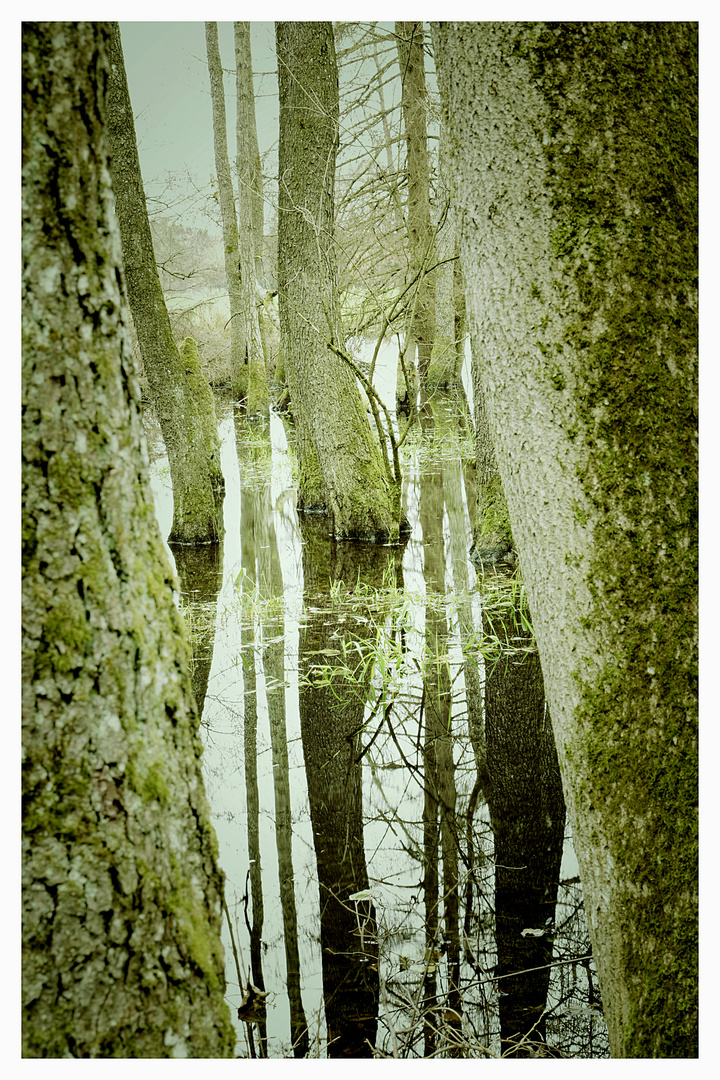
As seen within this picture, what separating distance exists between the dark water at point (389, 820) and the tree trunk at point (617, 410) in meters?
0.58

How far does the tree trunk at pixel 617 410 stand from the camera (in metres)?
1.42

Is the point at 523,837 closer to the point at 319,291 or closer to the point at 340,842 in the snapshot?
the point at 340,842

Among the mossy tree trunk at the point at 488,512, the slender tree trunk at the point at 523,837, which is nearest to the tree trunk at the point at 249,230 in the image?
the mossy tree trunk at the point at 488,512

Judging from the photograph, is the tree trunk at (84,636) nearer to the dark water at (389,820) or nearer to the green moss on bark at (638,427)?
the green moss on bark at (638,427)

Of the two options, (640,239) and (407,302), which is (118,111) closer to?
(407,302)

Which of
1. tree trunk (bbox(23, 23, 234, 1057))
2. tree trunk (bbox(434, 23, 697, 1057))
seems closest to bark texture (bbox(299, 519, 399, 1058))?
tree trunk (bbox(434, 23, 697, 1057))

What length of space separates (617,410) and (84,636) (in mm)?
1008

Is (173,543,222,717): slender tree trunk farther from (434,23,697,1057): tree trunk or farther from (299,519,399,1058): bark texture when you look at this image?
(434,23,697,1057): tree trunk

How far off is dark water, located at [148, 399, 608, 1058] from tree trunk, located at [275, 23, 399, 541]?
764 millimetres

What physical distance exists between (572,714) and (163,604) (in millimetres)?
844

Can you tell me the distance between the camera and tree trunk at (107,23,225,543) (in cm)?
519

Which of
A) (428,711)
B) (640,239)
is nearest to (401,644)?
(428,711)

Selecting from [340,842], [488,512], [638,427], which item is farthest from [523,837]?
[488,512]

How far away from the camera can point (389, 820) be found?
2703 mm
